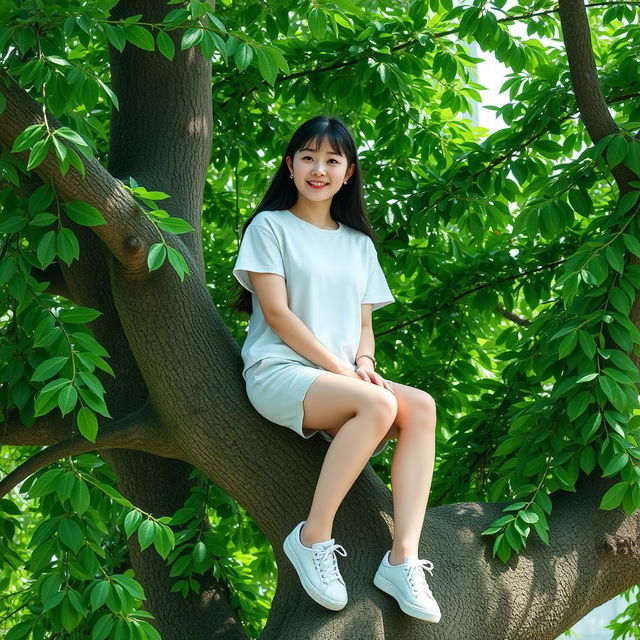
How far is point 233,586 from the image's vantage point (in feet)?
12.2

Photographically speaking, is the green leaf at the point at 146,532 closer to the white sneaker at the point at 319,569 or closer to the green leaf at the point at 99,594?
the green leaf at the point at 99,594

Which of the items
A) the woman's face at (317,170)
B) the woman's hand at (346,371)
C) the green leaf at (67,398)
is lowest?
the green leaf at (67,398)

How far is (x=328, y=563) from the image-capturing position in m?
2.68

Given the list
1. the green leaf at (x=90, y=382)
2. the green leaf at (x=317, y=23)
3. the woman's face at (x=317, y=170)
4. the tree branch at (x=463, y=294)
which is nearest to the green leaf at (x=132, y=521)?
the green leaf at (x=90, y=382)

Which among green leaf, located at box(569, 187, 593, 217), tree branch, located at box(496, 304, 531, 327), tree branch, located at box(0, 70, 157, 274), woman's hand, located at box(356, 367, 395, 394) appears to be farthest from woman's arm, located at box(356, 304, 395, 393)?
tree branch, located at box(496, 304, 531, 327)

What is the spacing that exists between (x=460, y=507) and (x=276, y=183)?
1.21 meters

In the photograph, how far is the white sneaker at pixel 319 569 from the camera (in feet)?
8.63

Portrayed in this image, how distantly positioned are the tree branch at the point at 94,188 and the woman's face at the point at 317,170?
59 centimetres

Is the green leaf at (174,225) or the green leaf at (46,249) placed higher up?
the green leaf at (174,225)

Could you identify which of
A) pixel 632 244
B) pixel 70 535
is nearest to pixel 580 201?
pixel 632 244

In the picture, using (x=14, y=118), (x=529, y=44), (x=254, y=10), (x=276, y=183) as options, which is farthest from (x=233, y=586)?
(x=529, y=44)

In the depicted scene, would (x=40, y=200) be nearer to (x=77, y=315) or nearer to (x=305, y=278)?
(x=77, y=315)

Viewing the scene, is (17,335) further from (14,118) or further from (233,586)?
(233,586)

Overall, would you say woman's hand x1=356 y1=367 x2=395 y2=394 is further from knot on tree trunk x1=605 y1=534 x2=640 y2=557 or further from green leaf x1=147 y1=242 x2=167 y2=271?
knot on tree trunk x1=605 y1=534 x2=640 y2=557
